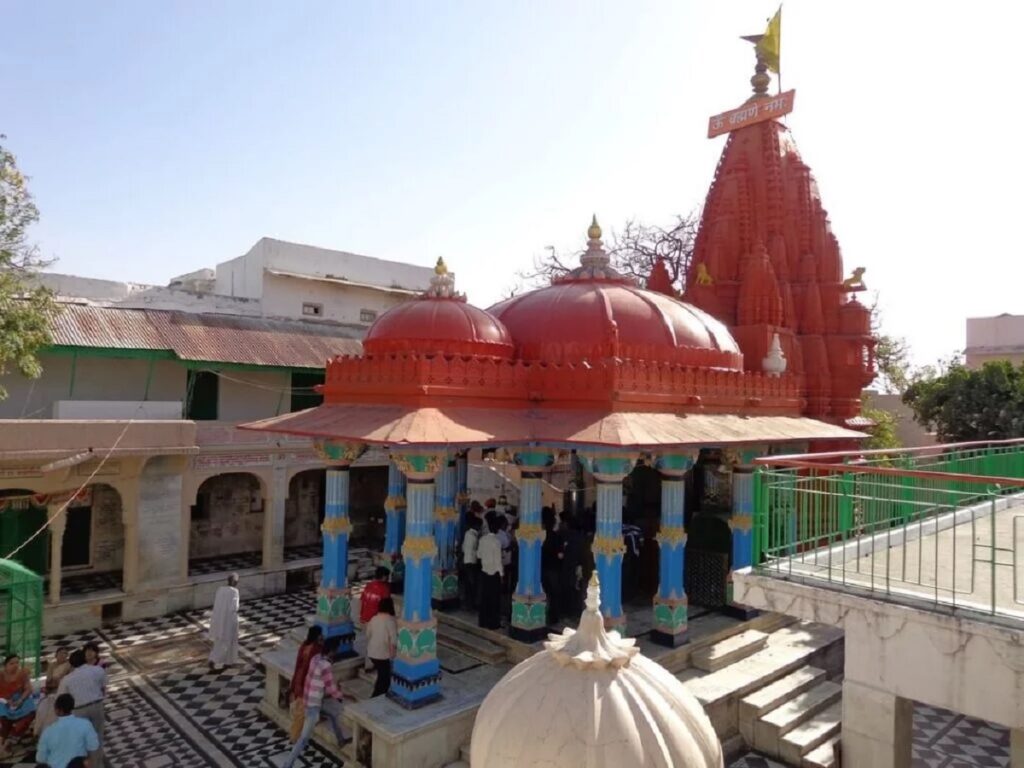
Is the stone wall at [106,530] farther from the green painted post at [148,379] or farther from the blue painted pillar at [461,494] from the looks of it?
the blue painted pillar at [461,494]

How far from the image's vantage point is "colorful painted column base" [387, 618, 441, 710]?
7094 millimetres

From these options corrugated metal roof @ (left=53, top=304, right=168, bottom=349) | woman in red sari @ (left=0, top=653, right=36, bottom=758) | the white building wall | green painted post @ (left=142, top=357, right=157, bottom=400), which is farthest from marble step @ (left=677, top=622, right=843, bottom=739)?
the white building wall

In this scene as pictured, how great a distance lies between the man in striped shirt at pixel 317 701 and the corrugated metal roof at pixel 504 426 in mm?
2395

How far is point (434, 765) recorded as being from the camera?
6727 mm

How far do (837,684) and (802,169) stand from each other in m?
10.3

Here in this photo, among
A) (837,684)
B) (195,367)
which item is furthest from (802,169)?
(195,367)

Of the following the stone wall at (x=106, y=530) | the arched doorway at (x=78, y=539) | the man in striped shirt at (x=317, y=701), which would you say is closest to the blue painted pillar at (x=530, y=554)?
the man in striped shirt at (x=317, y=701)

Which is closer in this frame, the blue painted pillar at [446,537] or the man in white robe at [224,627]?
the man in white robe at [224,627]

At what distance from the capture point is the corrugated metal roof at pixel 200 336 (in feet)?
43.5

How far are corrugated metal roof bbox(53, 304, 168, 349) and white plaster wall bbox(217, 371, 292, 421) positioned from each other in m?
1.98

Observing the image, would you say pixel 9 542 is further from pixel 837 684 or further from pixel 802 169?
pixel 802 169

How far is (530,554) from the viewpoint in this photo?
8.55 metres

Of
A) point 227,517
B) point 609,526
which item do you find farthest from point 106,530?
point 609,526

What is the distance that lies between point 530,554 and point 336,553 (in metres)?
2.51
